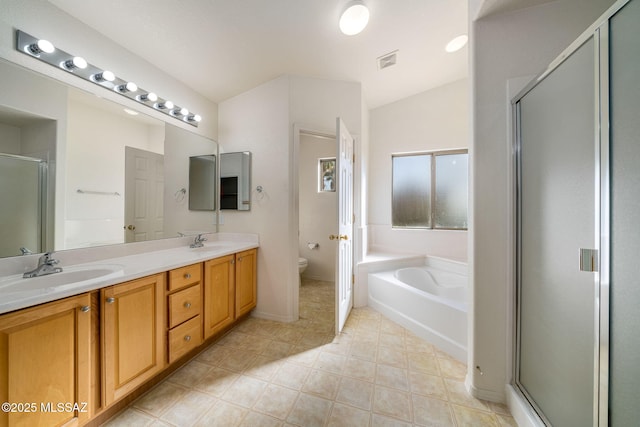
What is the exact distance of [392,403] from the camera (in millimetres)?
1290

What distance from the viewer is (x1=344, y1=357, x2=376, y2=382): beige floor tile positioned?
150 cm

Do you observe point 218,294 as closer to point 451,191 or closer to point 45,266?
point 45,266

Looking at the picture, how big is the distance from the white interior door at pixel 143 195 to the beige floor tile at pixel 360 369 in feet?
6.33

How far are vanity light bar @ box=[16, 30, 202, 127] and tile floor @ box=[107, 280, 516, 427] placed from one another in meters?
2.11

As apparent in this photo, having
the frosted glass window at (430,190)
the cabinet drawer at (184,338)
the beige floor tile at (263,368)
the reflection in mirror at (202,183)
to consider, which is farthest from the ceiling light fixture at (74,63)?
the frosted glass window at (430,190)

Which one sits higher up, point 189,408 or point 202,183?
point 202,183

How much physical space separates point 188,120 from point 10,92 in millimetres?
1101

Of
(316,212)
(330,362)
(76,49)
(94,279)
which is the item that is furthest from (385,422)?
(76,49)

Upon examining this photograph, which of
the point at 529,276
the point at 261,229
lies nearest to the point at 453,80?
the point at 529,276

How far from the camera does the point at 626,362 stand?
2.34ft

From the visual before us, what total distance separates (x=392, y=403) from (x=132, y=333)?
1.58 m

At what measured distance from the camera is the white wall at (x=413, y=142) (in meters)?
2.91

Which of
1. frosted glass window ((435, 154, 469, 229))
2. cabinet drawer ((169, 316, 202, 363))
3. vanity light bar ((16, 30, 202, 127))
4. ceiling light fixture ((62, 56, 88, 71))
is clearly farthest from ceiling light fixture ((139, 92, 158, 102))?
frosted glass window ((435, 154, 469, 229))

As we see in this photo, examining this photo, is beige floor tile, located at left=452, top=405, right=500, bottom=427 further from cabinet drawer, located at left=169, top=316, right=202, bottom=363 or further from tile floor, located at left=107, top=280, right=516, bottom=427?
cabinet drawer, located at left=169, top=316, right=202, bottom=363
